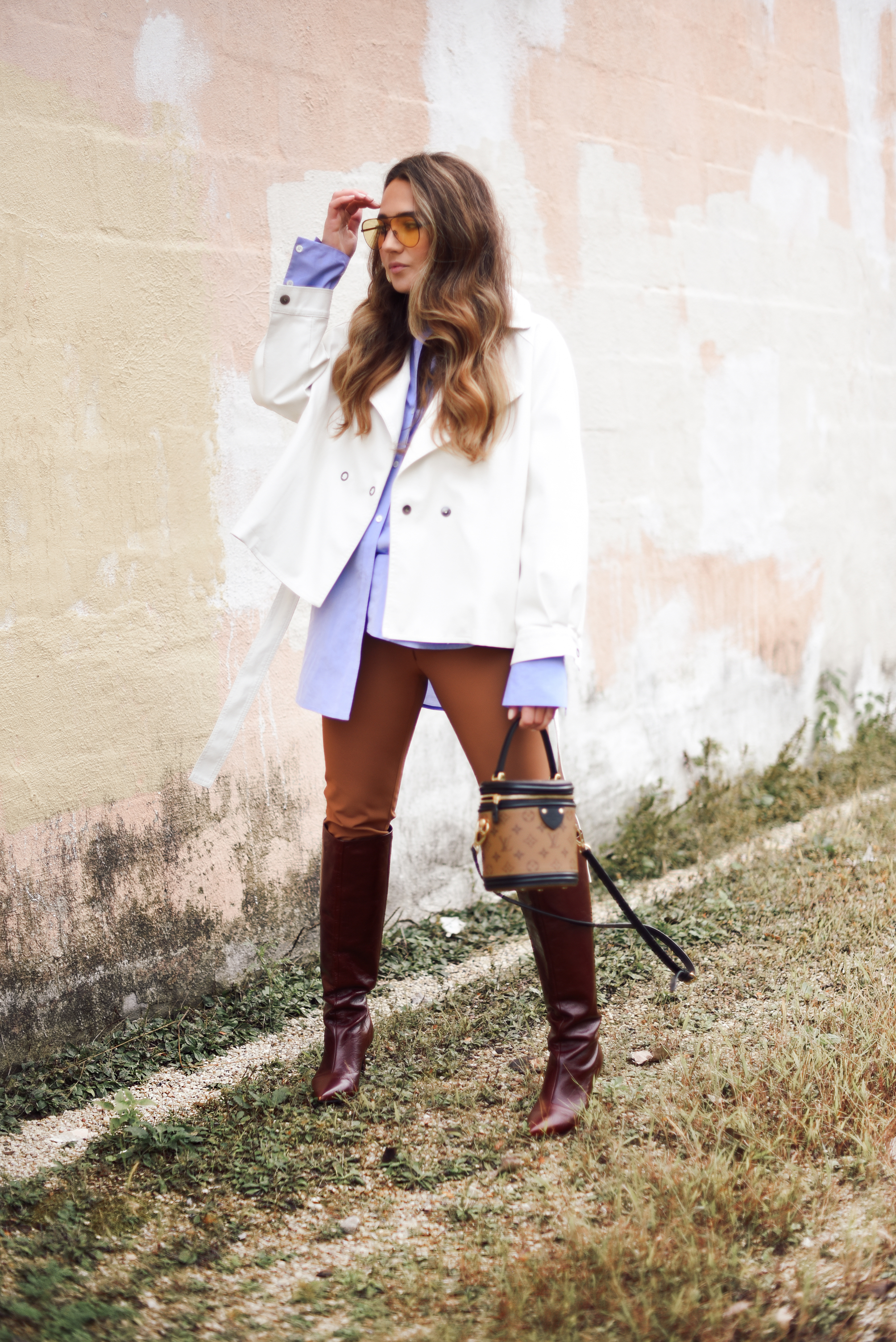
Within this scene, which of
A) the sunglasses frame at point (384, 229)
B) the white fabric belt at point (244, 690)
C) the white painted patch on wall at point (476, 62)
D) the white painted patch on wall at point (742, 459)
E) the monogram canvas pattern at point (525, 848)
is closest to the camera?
the monogram canvas pattern at point (525, 848)

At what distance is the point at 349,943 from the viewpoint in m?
2.92

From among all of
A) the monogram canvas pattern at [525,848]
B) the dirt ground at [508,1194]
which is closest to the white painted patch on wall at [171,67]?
the monogram canvas pattern at [525,848]

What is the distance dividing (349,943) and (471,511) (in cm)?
109

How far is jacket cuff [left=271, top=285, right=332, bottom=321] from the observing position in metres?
2.70

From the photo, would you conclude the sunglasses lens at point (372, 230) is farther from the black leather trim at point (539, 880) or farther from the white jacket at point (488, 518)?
the black leather trim at point (539, 880)

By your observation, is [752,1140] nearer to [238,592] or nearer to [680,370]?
[238,592]

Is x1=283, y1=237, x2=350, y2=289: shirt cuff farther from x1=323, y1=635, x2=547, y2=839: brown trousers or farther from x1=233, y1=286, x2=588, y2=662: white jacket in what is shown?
x1=323, y1=635, x2=547, y2=839: brown trousers

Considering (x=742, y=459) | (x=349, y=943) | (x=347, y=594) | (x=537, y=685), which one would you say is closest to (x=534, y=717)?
(x=537, y=685)

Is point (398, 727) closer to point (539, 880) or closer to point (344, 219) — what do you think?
point (539, 880)

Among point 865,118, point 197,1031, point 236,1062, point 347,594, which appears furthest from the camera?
point 865,118

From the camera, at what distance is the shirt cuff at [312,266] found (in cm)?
270

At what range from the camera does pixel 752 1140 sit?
248 centimetres

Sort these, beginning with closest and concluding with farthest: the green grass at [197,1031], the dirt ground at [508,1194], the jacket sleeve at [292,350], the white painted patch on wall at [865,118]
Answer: the dirt ground at [508,1194]
the jacket sleeve at [292,350]
the green grass at [197,1031]
the white painted patch on wall at [865,118]

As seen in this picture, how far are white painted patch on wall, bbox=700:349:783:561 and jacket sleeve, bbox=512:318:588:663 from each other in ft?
8.59
